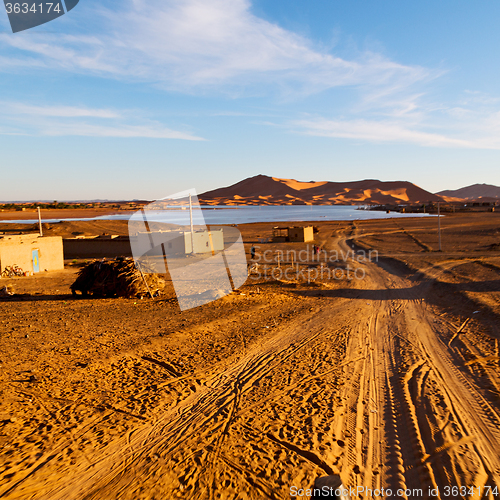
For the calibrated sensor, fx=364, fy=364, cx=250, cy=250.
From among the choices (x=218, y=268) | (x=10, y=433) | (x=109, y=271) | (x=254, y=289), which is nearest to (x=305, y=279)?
(x=254, y=289)

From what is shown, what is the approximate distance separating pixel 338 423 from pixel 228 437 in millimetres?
1537

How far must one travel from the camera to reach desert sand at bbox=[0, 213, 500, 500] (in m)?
4.03

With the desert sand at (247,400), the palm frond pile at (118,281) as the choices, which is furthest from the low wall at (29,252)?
the desert sand at (247,400)

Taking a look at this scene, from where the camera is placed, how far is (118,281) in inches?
573

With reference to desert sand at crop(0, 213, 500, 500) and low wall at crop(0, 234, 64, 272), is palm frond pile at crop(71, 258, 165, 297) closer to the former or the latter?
desert sand at crop(0, 213, 500, 500)

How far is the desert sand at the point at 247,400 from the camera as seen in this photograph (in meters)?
4.03

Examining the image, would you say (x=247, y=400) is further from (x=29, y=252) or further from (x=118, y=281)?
(x=29, y=252)

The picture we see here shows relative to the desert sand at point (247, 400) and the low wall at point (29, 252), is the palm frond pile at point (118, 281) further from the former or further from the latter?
the low wall at point (29, 252)

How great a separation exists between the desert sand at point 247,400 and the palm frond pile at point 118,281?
2.52m

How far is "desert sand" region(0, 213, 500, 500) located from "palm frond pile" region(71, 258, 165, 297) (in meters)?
2.52

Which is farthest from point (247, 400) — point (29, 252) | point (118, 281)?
point (29, 252)

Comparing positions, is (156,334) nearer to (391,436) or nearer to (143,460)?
(143,460)

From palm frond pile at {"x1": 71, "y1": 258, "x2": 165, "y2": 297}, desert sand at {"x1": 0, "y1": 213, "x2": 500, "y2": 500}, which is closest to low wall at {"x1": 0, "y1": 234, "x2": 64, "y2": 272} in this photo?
palm frond pile at {"x1": 71, "y1": 258, "x2": 165, "y2": 297}

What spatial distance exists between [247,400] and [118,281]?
33.7ft
